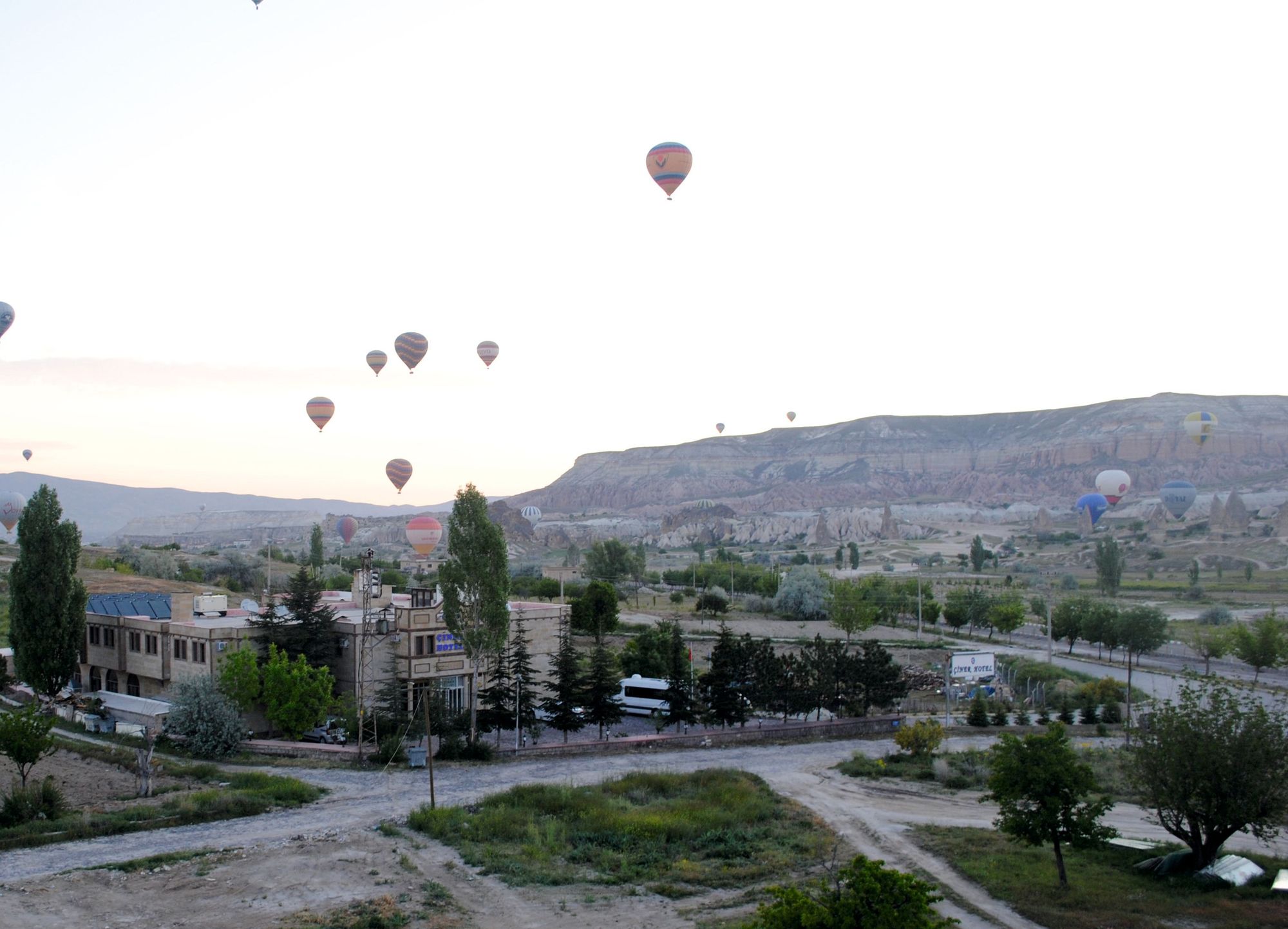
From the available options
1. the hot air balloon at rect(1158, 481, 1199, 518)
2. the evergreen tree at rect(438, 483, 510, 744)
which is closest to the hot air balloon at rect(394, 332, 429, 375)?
the evergreen tree at rect(438, 483, 510, 744)

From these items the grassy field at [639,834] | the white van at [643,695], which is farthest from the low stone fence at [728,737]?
the grassy field at [639,834]

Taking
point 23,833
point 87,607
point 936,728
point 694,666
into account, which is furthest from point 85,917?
point 694,666

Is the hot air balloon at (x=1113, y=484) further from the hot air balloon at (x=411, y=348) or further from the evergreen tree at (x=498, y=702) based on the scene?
the evergreen tree at (x=498, y=702)

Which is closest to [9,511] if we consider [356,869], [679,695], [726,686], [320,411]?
[320,411]

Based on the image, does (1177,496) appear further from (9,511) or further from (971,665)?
(9,511)

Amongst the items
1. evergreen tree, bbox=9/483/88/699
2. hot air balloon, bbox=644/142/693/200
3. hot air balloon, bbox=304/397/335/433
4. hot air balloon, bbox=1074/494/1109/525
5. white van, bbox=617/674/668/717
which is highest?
hot air balloon, bbox=644/142/693/200

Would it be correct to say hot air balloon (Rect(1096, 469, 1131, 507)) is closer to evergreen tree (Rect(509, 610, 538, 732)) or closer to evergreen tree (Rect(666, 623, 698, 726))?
evergreen tree (Rect(666, 623, 698, 726))
